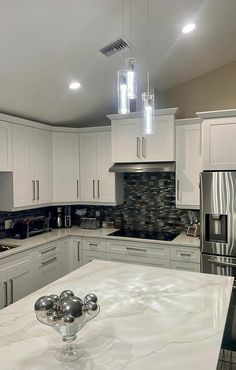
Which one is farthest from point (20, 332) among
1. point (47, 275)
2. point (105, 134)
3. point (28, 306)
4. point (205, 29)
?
point (105, 134)

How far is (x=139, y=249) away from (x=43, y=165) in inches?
65.2

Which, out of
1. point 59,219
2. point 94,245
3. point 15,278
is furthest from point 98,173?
point 15,278

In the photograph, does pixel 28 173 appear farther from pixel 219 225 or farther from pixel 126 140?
pixel 219 225

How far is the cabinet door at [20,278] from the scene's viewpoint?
9.95 ft

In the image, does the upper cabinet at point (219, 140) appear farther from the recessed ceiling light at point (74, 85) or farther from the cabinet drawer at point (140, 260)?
the recessed ceiling light at point (74, 85)

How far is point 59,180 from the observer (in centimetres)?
412

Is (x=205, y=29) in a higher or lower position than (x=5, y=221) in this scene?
higher

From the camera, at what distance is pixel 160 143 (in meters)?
3.64

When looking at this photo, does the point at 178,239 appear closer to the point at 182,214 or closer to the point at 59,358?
the point at 182,214

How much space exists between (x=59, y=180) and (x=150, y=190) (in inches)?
50.0

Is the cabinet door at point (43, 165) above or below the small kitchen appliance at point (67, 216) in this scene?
above


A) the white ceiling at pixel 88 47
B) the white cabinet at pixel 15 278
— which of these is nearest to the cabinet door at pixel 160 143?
the white ceiling at pixel 88 47

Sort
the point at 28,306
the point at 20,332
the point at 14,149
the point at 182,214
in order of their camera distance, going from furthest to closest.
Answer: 1. the point at 182,214
2. the point at 14,149
3. the point at 28,306
4. the point at 20,332

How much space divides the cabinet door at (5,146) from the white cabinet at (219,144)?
218 cm
